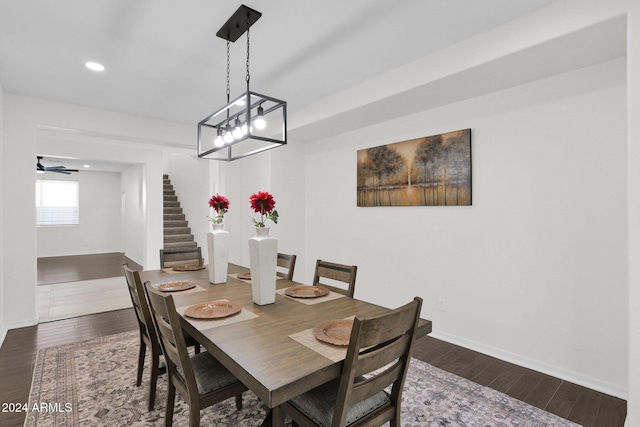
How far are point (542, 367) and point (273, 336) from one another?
7.68ft

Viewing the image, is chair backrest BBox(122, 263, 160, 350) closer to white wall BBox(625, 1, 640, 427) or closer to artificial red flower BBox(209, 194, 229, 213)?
artificial red flower BBox(209, 194, 229, 213)

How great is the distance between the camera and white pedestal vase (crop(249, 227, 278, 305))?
1.90m

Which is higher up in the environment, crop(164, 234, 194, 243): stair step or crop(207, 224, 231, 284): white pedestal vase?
crop(207, 224, 231, 284): white pedestal vase

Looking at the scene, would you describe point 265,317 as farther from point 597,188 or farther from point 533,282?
point 597,188

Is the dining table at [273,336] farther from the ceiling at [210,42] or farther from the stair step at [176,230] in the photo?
the stair step at [176,230]

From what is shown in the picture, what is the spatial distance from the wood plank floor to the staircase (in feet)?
12.2

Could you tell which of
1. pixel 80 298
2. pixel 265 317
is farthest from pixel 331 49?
pixel 80 298

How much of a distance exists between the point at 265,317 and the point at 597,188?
2.44m

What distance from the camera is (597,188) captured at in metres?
2.32

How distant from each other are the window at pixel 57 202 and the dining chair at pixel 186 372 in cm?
976

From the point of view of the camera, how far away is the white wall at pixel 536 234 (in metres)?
2.27

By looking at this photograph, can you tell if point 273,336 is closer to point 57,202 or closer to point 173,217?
point 173,217

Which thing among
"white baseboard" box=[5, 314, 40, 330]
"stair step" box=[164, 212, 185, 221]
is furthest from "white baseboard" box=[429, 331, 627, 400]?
"stair step" box=[164, 212, 185, 221]

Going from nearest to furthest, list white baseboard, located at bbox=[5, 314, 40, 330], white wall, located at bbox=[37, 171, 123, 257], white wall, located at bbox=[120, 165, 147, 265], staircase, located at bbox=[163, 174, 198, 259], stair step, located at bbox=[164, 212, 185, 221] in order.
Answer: white baseboard, located at bbox=[5, 314, 40, 330]
white wall, located at bbox=[120, 165, 147, 265]
staircase, located at bbox=[163, 174, 198, 259]
stair step, located at bbox=[164, 212, 185, 221]
white wall, located at bbox=[37, 171, 123, 257]
